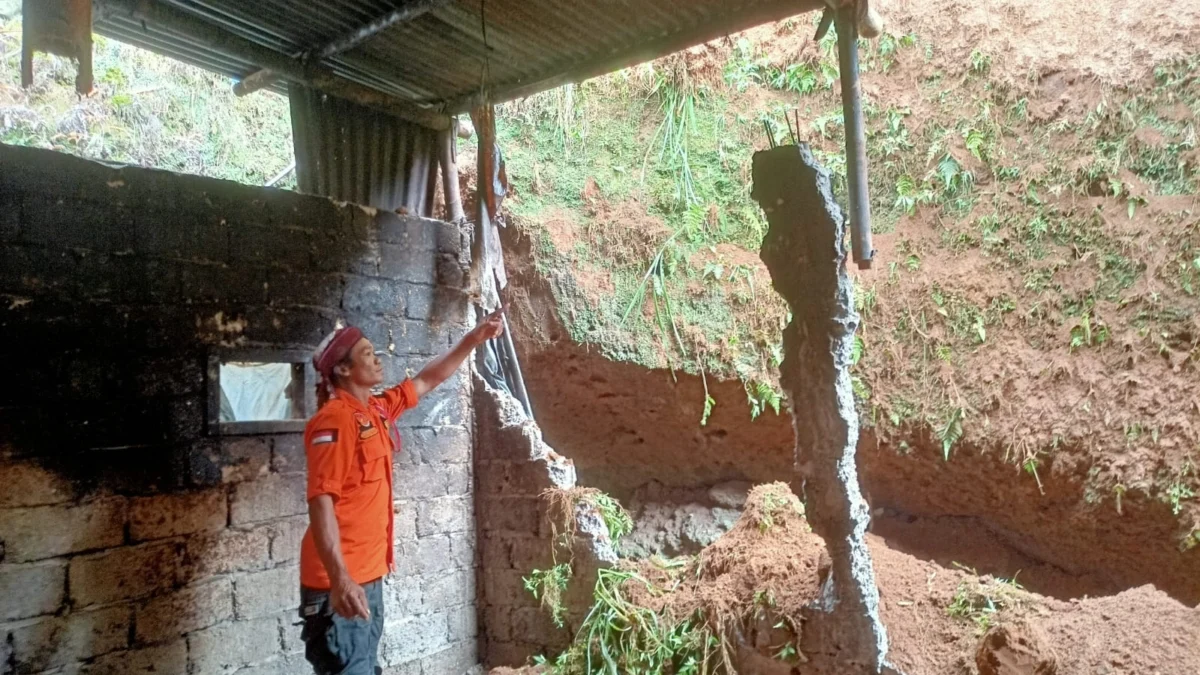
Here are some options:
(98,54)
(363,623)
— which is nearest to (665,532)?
(363,623)

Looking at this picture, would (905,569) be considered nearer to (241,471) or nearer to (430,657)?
(430,657)

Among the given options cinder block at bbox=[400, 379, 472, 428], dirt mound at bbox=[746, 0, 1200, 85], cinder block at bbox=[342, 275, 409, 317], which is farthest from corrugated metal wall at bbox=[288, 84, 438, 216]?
dirt mound at bbox=[746, 0, 1200, 85]

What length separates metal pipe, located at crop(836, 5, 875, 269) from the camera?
3.50 metres

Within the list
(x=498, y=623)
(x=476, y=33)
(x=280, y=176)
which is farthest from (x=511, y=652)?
(x=280, y=176)

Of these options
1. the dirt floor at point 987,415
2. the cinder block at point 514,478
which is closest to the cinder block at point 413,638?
the cinder block at point 514,478

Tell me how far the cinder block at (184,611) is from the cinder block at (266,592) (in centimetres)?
5

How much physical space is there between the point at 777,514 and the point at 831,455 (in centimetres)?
90

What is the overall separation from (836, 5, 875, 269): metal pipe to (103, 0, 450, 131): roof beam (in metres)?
2.69

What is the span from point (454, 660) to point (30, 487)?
8.18 ft

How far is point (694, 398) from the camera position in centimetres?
589

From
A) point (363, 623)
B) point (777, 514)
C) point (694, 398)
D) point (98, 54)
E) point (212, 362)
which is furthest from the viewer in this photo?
point (98, 54)

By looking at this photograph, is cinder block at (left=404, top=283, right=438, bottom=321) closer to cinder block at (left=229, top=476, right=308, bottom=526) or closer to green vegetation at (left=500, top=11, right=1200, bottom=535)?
cinder block at (left=229, top=476, right=308, bottom=526)

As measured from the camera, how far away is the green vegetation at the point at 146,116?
785cm

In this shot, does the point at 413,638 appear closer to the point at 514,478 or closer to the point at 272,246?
the point at 514,478
